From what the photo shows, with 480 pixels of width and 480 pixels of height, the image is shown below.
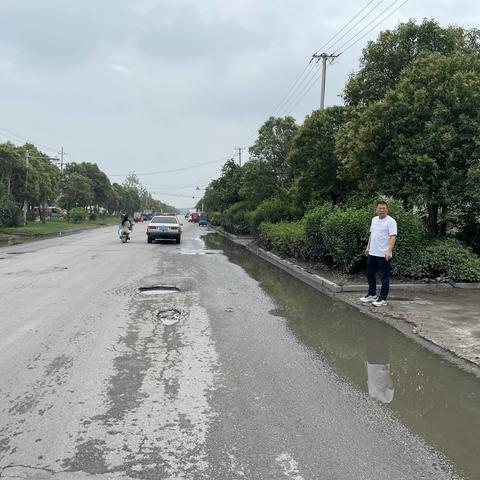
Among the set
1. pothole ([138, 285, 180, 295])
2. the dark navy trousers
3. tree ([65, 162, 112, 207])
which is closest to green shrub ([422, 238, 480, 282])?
the dark navy trousers

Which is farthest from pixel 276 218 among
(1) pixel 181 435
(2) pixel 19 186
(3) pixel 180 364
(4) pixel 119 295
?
(2) pixel 19 186

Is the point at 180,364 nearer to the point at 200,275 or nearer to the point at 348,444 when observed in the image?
the point at 348,444

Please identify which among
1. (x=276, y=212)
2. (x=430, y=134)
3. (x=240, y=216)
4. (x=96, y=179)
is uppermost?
(x=96, y=179)

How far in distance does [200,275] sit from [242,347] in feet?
22.9

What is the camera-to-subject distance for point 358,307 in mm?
8914

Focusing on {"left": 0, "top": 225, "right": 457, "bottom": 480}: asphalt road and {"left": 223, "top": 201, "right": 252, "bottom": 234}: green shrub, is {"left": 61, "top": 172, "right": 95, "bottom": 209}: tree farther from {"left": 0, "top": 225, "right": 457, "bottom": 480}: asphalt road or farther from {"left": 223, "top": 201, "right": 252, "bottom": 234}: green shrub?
{"left": 0, "top": 225, "right": 457, "bottom": 480}: asphalt road

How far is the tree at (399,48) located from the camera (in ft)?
47.4

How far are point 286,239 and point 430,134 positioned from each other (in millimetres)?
6498

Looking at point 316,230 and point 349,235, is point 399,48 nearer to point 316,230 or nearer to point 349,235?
point 316,230

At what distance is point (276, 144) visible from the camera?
27.0m

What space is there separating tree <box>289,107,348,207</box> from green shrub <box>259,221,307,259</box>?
1679mm

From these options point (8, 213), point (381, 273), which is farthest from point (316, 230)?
point (8, 213)

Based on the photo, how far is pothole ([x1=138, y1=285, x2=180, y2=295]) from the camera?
10.2 m

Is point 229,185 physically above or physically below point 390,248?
above
